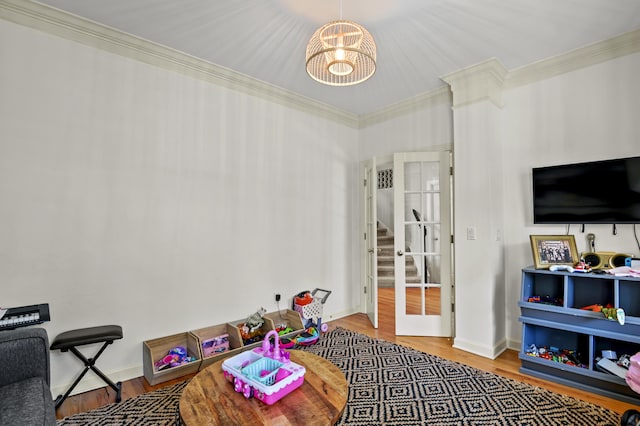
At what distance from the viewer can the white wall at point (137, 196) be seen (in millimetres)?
2234

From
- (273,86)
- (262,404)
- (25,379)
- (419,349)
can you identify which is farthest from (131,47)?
(419,349)

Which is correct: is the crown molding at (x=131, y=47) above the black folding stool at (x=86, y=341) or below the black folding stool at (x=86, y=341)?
above

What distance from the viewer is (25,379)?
171 cm

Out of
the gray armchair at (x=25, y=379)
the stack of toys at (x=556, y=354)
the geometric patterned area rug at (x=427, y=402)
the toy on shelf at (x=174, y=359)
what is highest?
the gray armchair at (x=25, y=379)

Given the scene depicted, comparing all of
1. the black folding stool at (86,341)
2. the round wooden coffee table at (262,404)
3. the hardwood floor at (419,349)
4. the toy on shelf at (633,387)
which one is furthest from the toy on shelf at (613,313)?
the black folding stool at (86,341)

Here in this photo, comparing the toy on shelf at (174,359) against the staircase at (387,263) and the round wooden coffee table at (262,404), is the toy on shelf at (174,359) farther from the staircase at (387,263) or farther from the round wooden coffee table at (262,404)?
the staircase at (387,263)

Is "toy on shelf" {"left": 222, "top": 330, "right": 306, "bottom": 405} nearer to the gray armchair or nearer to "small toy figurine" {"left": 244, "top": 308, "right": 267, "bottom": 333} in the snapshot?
the gray armchair

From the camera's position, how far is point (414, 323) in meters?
3.63

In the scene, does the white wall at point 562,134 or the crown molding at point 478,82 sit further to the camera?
the crown molding at point 478,82

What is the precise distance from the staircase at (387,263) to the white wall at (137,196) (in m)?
1.20

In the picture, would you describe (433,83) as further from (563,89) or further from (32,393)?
(32,393)

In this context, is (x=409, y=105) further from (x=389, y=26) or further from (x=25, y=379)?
(x=25, y=379)

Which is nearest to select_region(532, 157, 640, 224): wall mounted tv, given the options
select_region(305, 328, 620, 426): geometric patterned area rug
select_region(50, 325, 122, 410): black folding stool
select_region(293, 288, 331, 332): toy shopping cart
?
select_region(305, 328, 620, 426): geometric patterned area rug

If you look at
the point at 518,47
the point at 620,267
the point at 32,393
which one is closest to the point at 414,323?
the point at 620,267
